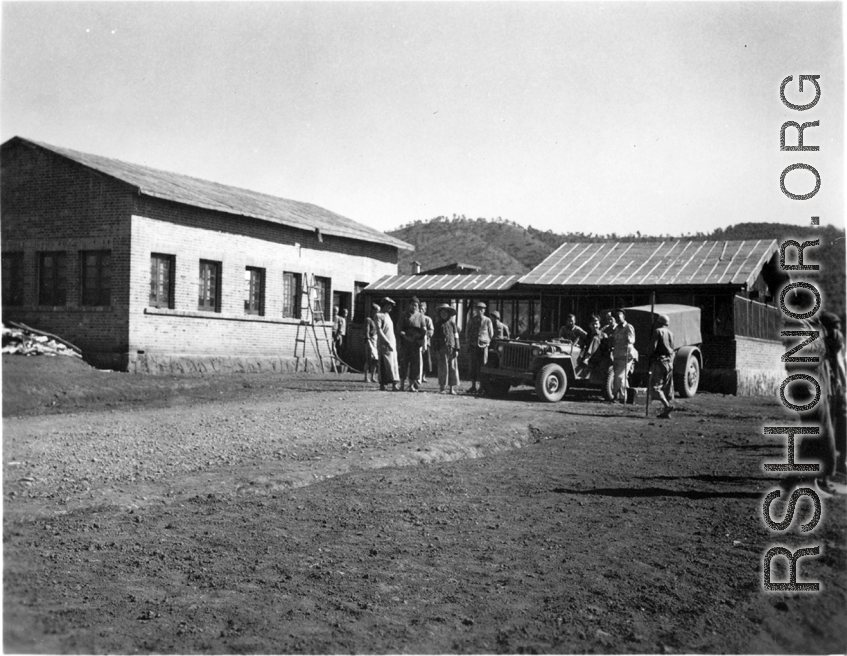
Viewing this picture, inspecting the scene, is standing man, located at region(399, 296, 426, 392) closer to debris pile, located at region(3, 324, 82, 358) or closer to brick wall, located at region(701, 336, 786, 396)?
debris pile, located at region(3, 324, 82, 358)

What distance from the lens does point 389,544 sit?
570 centimetres

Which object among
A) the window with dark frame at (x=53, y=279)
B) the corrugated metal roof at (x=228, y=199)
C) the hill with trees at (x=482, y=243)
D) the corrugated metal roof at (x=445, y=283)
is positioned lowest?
the window with dark frame at (x=53, y=279)

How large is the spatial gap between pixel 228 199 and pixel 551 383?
35.0ft

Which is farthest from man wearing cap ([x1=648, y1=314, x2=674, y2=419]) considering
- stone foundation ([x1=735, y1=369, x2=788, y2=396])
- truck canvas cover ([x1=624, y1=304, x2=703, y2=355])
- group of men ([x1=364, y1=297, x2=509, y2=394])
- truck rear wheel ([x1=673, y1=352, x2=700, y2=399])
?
stone foundation ([x1=735, y1=369, x2=788, y2=396])

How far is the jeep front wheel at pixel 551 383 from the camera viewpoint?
16.1 meters

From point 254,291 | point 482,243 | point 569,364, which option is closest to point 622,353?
point 569,364

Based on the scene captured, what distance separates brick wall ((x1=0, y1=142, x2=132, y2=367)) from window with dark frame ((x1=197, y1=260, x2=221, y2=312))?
3.18 meters

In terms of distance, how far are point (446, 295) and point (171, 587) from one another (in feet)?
70.7

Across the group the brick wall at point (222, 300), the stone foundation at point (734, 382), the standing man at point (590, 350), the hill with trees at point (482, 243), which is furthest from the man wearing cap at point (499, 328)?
the hill with trees at point (482, 243)

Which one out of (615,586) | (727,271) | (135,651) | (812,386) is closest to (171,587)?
(135,651)

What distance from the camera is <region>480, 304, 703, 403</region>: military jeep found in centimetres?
1647

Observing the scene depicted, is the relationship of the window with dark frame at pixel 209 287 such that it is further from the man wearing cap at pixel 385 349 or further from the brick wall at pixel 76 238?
the man wearing cap at pixel 385 349

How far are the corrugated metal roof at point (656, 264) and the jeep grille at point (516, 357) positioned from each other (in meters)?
5.35

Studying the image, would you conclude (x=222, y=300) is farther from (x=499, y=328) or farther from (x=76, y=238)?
(x=499, y=328)
